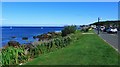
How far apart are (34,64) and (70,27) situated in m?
35.5

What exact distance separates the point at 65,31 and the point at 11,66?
114ft

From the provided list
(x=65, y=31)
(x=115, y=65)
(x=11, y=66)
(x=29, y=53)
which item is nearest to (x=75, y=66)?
(x=115, y=65)

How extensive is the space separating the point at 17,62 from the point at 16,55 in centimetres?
30

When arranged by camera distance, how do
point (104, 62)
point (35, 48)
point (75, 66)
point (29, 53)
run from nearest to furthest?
point (75, 66)
point (104, 62)
point (29, 53)
point (35, 48)

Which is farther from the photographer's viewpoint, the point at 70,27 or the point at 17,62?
the point at 70,27

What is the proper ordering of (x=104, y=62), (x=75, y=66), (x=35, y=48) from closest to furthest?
(x=75, y=66) → (x=104, y=62) → (x=35, y=48)

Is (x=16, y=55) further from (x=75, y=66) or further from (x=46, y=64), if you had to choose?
(x=75, y=66)

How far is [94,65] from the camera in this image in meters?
11.5

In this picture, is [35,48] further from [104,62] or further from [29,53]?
[104,62]

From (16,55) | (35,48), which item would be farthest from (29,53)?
(16,55)

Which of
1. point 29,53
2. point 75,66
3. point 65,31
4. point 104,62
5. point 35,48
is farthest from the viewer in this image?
point 65,31

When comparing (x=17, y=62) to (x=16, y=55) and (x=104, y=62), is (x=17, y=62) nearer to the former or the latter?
(x=16, y=55)

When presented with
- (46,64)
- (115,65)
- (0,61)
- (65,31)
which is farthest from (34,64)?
(65,31)

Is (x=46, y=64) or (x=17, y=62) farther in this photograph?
(x=17, y=62)
